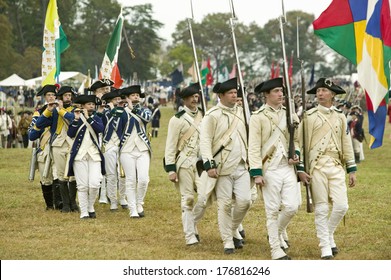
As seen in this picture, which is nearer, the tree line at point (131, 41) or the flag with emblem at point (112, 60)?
the flag with emblem at point (112, 60)

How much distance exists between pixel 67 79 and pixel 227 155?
55308 mm

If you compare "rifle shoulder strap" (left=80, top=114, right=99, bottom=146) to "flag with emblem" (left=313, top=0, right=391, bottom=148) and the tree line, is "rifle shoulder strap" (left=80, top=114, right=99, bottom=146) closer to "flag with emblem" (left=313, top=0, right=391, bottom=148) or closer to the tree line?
"flag with emblem" (left=313, top=0, right=391, bottom=148)

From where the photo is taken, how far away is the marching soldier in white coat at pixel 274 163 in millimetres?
10234

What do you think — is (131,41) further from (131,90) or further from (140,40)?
(131,90)

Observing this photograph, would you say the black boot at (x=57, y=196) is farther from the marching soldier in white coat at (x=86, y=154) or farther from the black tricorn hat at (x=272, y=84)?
the black tricorn hat at (x=272, y=84)

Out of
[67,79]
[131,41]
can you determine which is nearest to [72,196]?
[67,79]

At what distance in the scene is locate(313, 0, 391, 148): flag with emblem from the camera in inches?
419

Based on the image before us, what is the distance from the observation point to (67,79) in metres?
65.1

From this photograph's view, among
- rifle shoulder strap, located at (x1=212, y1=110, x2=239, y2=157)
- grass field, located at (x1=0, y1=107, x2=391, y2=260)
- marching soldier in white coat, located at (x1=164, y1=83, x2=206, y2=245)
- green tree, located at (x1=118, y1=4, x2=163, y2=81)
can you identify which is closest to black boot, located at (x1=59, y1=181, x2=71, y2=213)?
grass field, located at (x1=0, y1=107, x2=391, y2=260)

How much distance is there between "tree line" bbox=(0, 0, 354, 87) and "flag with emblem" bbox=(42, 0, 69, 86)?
38.9m

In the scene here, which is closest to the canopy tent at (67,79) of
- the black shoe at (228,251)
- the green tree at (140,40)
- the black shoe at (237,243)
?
the green tree at (140,40)

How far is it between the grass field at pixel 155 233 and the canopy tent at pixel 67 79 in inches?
1592

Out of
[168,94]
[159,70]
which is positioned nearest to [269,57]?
[159,70]
